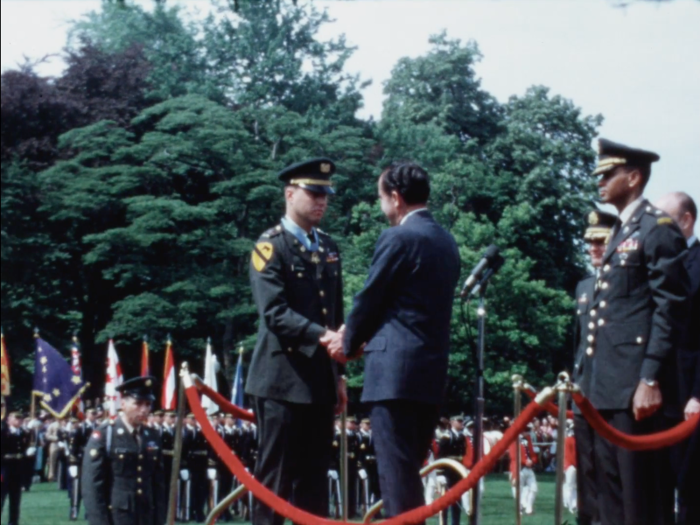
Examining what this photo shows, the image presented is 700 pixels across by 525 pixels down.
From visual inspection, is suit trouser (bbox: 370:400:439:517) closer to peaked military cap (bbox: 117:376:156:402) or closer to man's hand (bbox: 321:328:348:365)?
man's hand (bbox: 321:328:348:365)

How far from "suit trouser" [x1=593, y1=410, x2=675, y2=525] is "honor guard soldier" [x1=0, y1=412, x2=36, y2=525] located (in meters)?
17.7

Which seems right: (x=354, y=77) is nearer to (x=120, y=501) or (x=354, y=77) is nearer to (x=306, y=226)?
(x=120, y=501)

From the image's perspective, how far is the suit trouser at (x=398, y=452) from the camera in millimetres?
6926

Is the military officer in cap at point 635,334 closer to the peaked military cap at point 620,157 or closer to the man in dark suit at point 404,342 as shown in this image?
the peaked military cap at point 620,157

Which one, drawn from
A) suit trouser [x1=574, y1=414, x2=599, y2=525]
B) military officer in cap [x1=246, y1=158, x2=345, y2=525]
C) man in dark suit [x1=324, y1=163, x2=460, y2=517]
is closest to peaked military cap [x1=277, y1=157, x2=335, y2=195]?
military officer in cap [x1=246, y1=158, x2=345, y2=525]

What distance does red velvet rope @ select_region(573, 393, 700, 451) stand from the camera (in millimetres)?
6754

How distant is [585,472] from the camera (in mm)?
8164

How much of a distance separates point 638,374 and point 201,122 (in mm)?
46321

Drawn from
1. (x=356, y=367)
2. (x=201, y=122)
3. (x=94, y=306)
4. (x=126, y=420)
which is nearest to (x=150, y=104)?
(x=201, y=122)

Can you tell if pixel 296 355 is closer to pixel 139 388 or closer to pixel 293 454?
pixel 293 454

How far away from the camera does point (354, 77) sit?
5825cm

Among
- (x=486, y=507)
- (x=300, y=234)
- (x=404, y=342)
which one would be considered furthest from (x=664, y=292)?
(x=486, y=507)

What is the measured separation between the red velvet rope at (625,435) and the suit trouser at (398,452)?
83 centimetres

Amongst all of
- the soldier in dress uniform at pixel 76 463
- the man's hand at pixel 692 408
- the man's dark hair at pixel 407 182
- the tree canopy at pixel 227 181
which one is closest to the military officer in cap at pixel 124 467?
the man's dark hair at pixel 407 182
